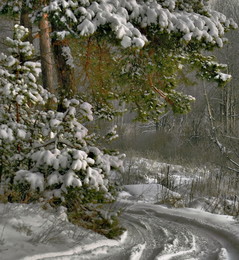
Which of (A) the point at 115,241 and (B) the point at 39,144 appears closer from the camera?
(A) the point at 115,241

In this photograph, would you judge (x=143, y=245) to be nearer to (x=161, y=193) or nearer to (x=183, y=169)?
(x=161, y=193)

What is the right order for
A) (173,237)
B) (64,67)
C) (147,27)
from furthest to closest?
(64,67) < (147,27) < (173,237)

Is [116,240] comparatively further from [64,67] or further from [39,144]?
[64,67]

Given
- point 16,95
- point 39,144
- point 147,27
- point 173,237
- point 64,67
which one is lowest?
point 173,237

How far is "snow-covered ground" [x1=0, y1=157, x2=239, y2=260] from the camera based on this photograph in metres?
3.75

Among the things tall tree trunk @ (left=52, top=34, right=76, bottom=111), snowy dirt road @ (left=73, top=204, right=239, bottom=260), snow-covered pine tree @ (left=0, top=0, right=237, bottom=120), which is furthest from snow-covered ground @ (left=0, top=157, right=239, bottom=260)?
tall tree trunk @ (left=52, top=34, right=76, bottom=111)

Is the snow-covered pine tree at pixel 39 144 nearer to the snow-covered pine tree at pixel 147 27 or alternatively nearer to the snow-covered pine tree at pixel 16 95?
the snow-covered pine tree at pixel 16 95

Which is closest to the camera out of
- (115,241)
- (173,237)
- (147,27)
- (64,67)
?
(115,241)

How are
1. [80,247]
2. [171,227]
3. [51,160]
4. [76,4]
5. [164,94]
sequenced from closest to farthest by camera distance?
[80,247] → [51,160] → [76,4] → [171,227] → [164,94]

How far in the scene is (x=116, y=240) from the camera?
472cm

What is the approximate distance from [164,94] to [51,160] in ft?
15.6

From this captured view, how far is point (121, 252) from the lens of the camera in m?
4.22

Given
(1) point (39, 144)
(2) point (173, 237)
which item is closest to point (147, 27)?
(1) point (39, 144)

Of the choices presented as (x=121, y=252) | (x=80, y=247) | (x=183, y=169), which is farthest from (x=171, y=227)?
(x=183, y=169)
